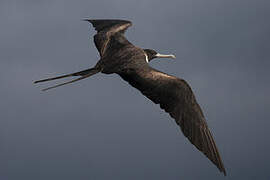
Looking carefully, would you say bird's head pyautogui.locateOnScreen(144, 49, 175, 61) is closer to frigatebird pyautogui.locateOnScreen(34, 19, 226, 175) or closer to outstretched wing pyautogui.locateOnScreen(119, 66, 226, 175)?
frigatebird pyautogui.locateOnScreen(34, 19, 226, 175)

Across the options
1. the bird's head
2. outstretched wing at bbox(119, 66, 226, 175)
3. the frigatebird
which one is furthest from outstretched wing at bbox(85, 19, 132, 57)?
outstretched wing at bbox(119, 66, 226, 175)

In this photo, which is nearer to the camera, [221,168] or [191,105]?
[221,168]

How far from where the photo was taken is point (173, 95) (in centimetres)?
1423

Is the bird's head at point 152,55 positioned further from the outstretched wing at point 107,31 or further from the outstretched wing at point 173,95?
the outstretched wing at point 173,95

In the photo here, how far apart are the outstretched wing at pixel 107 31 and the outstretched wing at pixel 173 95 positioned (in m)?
1.80

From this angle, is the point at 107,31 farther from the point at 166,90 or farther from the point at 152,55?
the point at 166,90

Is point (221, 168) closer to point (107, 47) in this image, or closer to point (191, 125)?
point (191, 125)

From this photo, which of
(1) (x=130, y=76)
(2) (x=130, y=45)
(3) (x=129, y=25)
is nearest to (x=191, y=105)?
(1) (x=130, y=76)

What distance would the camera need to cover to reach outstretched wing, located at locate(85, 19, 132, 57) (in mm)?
16250

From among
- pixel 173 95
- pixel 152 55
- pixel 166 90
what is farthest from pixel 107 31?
pixel 173 95

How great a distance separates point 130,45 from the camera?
15836 millimetres

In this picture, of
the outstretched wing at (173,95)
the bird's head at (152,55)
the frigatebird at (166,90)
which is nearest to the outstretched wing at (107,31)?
the bird's head at (152,55)

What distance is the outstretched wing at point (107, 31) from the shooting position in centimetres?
1625

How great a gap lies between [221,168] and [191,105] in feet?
6.18
